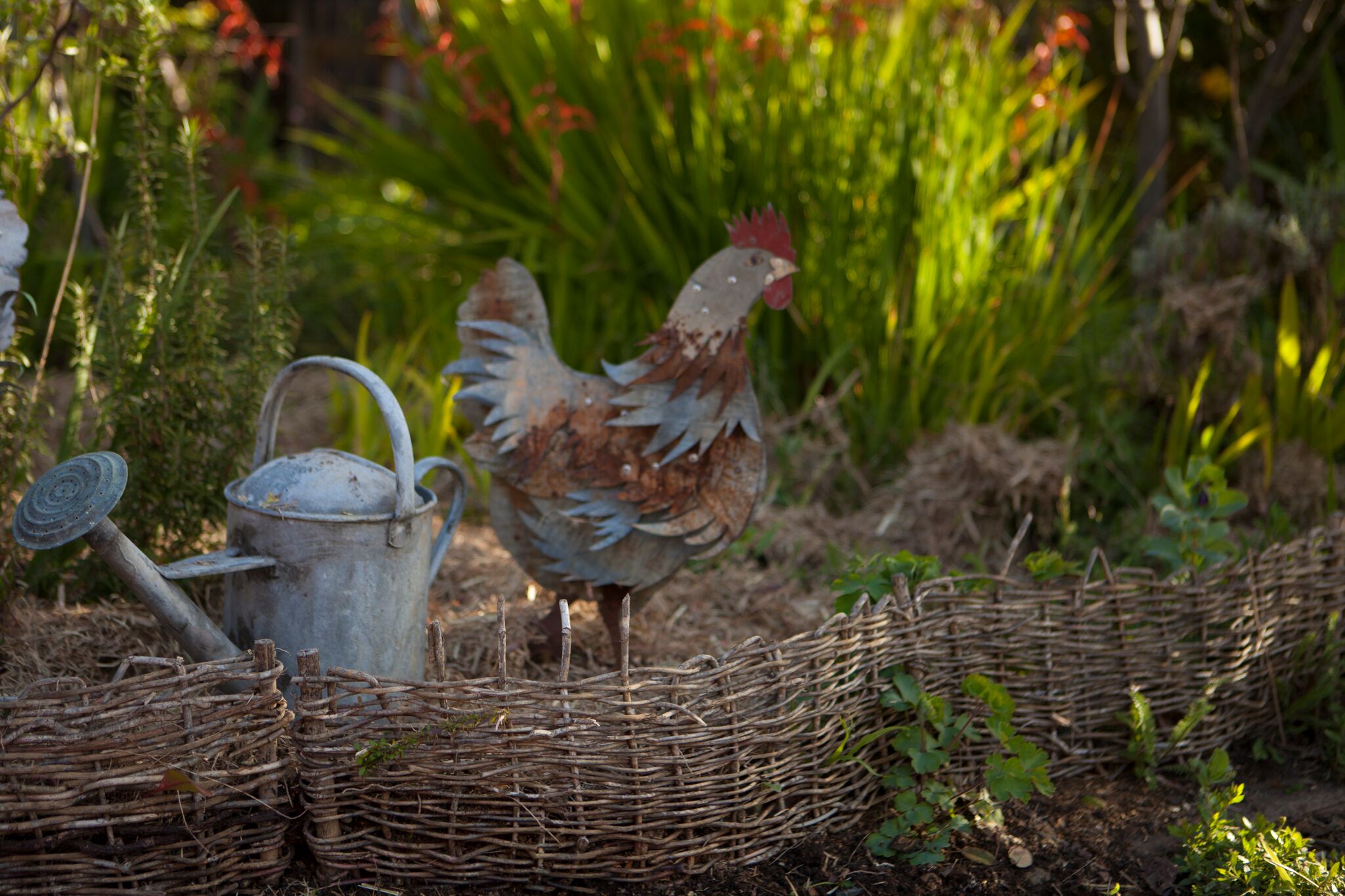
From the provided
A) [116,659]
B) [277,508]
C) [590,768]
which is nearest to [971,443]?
[590,768]

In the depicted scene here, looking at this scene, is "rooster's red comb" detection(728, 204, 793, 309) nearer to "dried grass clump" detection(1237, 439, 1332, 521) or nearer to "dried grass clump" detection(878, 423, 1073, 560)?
"dried grass clump" detection(878, 423, 1073, 560)

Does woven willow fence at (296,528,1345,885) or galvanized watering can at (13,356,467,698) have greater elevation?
galvanized watering can at (13,356,467,698)

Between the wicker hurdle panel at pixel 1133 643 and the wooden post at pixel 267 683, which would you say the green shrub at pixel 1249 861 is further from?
the wooden post at pixel 267 683

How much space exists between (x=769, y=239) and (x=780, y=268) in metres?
0.06

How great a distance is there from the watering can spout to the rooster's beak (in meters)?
1.10

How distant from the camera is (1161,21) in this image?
493 centimetres

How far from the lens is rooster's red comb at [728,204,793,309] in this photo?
220 cm

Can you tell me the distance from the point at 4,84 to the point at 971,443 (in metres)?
2.53

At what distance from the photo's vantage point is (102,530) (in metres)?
1.67

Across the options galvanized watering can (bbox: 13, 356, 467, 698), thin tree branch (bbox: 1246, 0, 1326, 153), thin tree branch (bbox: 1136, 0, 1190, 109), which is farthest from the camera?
thin tree branch (bbox: 1246, 0, 1326, 153)

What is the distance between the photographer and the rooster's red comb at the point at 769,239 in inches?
86.7

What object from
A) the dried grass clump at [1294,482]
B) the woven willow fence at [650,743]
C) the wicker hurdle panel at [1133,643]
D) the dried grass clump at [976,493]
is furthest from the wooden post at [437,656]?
the dried grass clump at [1294,482]

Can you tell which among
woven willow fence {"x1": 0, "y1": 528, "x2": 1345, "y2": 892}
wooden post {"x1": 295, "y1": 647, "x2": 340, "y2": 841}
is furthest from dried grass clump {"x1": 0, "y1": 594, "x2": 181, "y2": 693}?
wooden post {"x1": 295, "y1": 647, "x2": 340, "y2": 841}

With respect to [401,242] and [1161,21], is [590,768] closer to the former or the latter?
[401,242]
